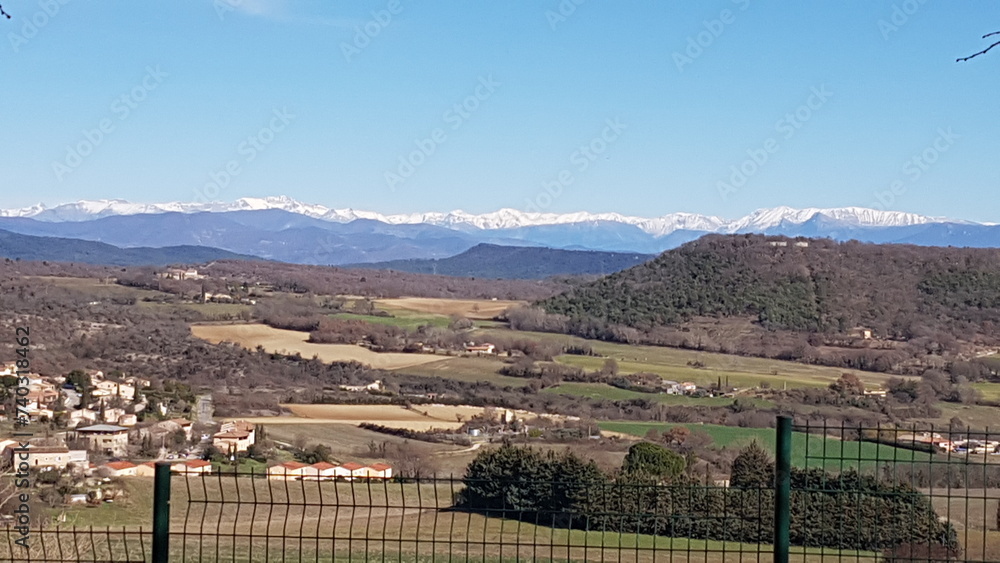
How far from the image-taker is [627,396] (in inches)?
1423

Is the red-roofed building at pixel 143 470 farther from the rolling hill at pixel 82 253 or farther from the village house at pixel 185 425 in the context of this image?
the rolling hill at pixel 82 253

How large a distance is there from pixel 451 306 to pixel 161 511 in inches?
2396

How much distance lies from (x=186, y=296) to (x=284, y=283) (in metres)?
11.3

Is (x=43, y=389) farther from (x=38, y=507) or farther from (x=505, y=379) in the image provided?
(x=505, y=379)

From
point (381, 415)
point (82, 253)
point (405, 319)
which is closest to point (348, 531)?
point (381, 415)

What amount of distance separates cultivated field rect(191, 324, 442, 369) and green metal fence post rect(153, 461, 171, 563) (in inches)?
1556

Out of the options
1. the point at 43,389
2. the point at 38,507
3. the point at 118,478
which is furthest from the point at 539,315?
the point at 38,507

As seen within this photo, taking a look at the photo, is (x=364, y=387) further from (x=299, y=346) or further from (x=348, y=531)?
(x=348, y=531)

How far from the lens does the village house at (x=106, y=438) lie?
19.2m

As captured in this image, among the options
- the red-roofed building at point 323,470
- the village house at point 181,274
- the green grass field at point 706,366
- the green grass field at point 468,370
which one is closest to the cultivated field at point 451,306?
the green grass field at point 706,366

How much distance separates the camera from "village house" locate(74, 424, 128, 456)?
19156mm

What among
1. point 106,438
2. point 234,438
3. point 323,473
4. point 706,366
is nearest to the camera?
Result: point 323,473

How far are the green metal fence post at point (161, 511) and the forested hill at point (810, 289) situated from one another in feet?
152

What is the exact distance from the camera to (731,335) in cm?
4912
